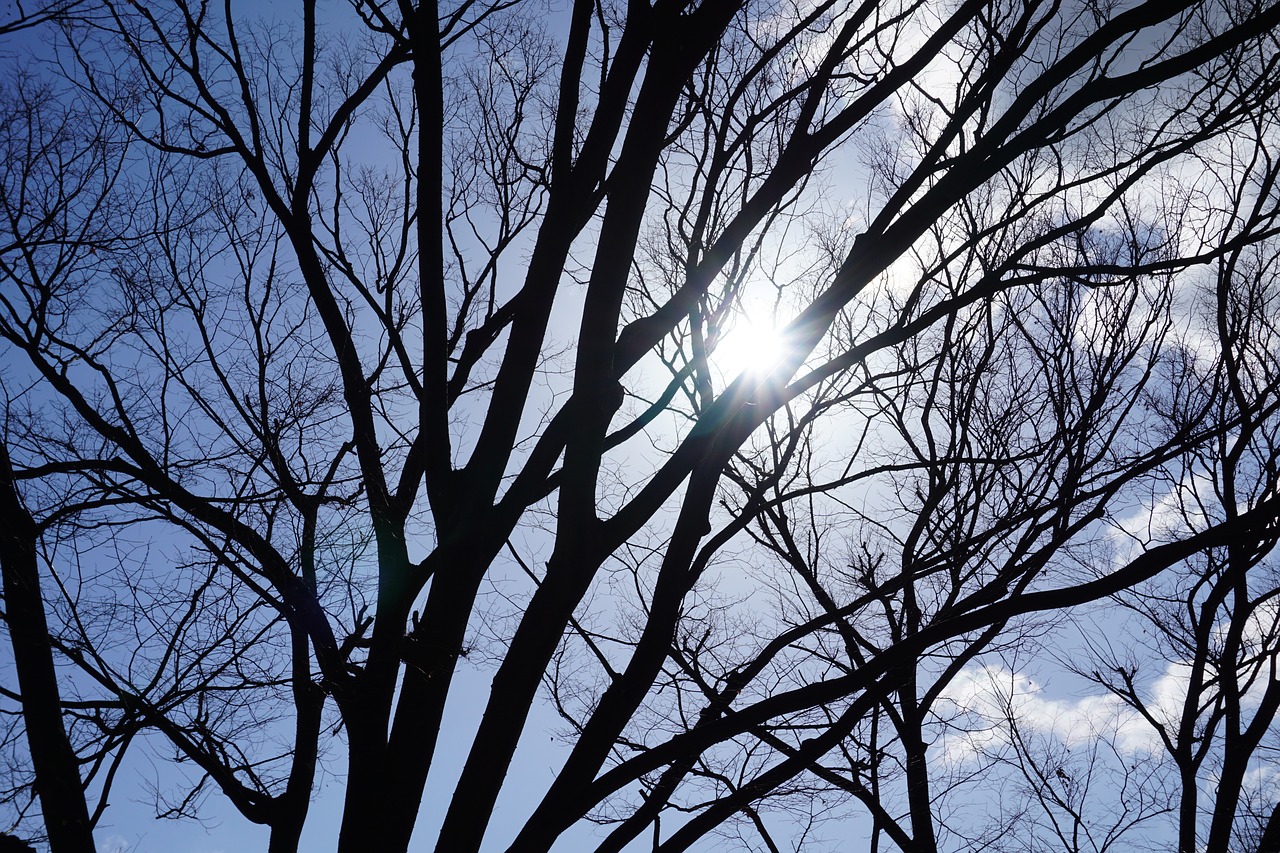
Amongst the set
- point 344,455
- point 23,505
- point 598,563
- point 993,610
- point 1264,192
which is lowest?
point 993,610

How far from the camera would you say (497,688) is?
281cm

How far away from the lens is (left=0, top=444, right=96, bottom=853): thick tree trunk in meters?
3.21

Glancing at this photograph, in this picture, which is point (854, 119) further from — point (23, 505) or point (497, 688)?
point (23, 505)

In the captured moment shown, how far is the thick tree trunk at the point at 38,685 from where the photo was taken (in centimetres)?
321

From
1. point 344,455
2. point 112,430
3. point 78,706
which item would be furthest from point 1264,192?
point 78,706

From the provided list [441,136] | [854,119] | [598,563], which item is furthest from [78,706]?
[854,119]

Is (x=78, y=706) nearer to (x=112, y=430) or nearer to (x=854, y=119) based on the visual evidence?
(x=112, y=430)

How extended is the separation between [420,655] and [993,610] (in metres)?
2.04

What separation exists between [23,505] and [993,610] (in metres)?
4.29

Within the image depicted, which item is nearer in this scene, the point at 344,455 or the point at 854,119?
the point at 854,119

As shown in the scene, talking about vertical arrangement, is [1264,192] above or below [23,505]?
above

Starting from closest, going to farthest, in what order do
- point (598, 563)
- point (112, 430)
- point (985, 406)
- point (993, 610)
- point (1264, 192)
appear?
1. point (993, 610)
2. point (598, 563)
3. point (112, 430)
4. point (1264, 192)
5. point (985, 406)

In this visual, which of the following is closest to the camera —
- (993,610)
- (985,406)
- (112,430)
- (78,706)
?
(993,610)

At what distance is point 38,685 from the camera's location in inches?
135
